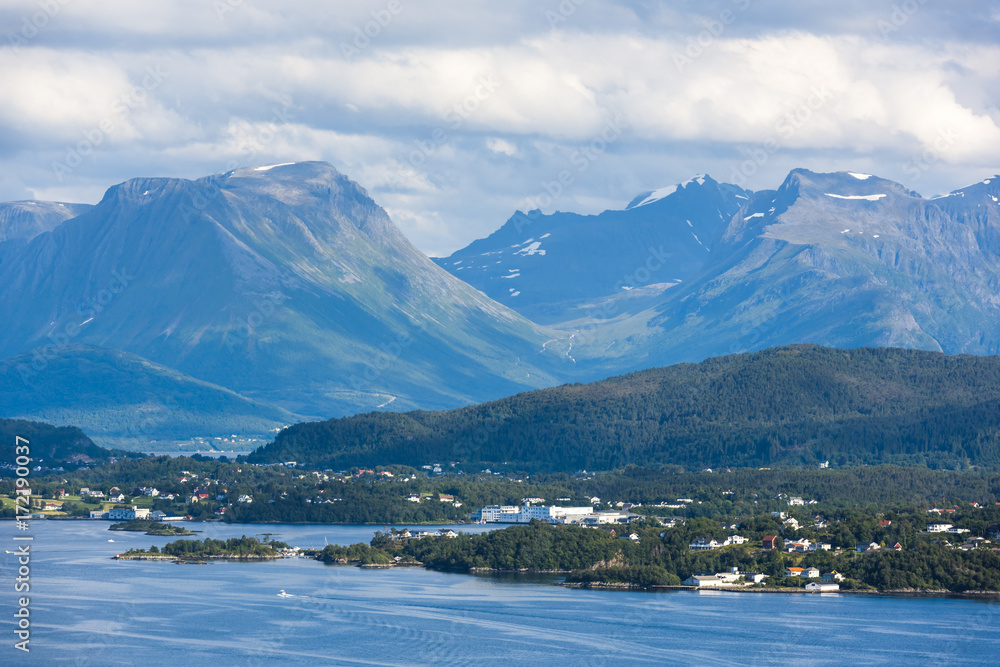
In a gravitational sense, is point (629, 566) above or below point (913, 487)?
below

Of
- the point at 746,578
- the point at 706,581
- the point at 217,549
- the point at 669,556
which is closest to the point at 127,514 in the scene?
the point at 217,549

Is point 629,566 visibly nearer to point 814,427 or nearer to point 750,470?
point 750,470

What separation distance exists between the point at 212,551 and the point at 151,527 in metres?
27.7

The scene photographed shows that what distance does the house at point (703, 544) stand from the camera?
4301 inches

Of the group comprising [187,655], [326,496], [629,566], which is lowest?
[187,655]

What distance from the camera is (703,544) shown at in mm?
110125

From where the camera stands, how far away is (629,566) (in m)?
105

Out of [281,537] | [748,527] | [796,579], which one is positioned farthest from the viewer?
[281,537]

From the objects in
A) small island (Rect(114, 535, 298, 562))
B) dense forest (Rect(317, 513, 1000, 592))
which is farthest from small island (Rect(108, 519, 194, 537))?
dense forest (Rect(317, 513, 1000, 592))

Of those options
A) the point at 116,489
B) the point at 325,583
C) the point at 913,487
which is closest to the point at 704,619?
the point at 325,583

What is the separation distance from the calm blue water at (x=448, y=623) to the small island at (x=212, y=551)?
A: 10.0 metres

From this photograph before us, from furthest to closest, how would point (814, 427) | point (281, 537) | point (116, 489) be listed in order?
1. point (814, 427)
2. point (116, 489)
3. point (281, 537)

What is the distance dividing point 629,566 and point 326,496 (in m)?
62.7

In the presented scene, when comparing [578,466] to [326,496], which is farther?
[578,466]
